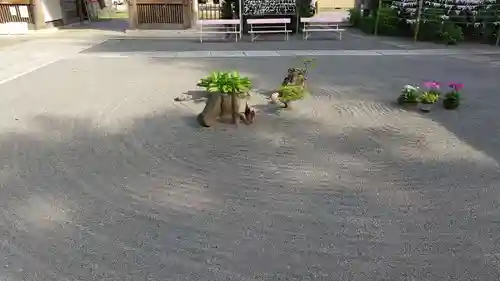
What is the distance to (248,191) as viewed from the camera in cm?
391

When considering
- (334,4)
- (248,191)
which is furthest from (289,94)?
(334,4)

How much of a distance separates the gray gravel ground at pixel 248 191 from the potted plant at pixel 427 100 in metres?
0.26

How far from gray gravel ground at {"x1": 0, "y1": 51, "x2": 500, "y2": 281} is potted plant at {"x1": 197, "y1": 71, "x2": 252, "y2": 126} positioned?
0.23 m

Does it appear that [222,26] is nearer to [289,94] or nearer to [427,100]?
[289,94]

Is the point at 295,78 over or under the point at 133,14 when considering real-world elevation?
under

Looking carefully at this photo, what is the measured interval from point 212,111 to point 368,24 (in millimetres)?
14226

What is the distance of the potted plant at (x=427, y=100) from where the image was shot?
6.56 meters

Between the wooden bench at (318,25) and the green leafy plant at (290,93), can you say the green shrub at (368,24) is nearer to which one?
the wooden bench at (318,25)

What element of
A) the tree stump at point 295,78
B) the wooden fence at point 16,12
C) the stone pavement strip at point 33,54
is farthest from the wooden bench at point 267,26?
the wooden fence at point 16,12

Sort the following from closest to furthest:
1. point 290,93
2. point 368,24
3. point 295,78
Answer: point 290,93 → point 295,78 → point 368,24

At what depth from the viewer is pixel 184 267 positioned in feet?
9.27

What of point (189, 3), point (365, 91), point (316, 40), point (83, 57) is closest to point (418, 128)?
point (365, 91)

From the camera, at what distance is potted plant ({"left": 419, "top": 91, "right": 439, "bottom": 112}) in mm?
6563

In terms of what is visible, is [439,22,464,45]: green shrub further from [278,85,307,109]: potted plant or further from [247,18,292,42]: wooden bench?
[278,85,307,109]: potted plant
